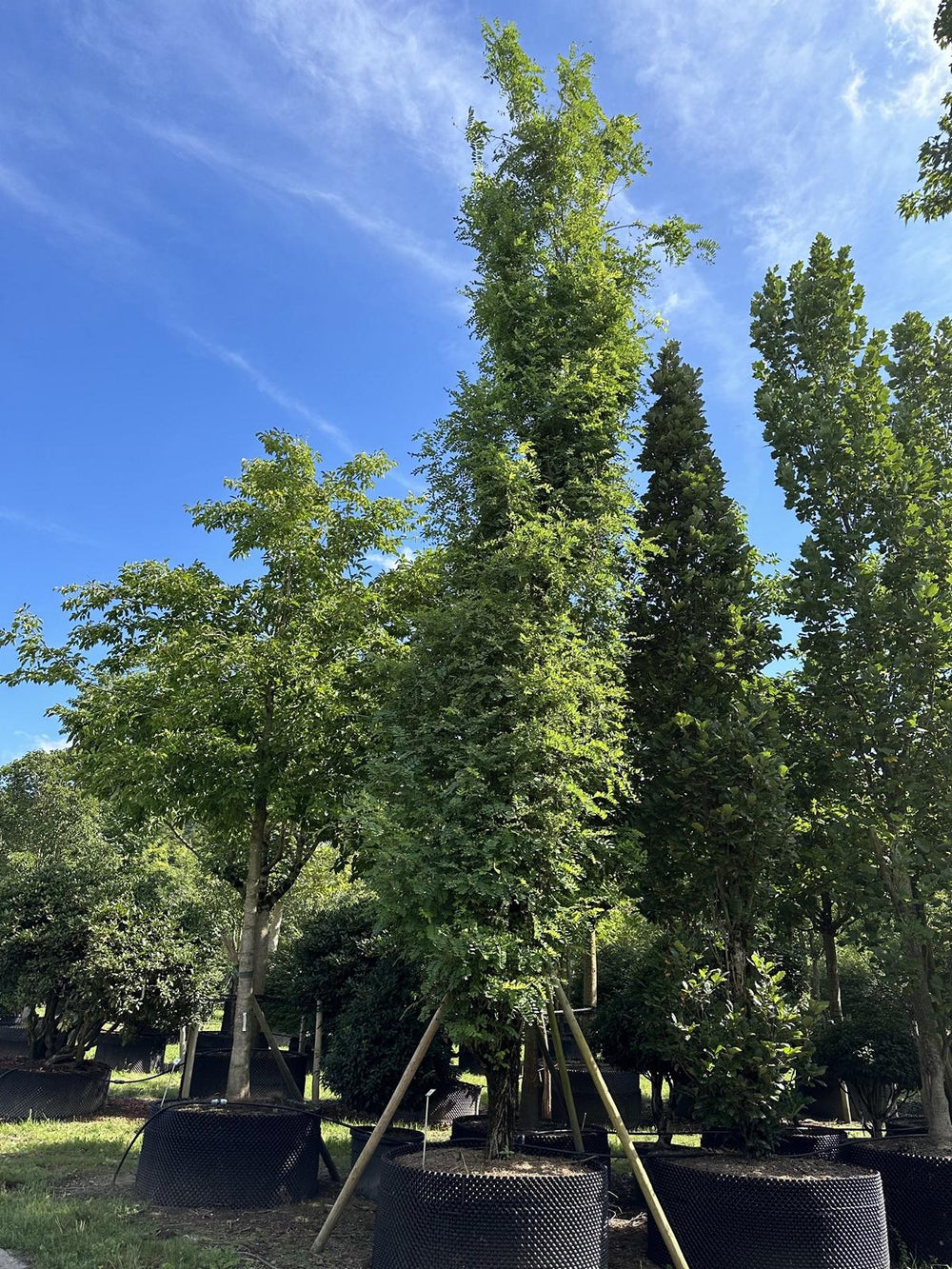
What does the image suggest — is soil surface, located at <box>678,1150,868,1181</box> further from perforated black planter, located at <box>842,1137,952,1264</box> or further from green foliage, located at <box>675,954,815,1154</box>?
perforated black planter, located at <box>842,1137,952,1264</box>

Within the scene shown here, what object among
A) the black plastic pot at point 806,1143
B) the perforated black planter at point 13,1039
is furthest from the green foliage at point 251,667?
the perforated black planter at point 13,1039

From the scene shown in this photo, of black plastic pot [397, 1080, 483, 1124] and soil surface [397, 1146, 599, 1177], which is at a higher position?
soil surface [397, 1146, 599, 1177]

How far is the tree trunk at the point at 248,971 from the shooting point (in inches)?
287

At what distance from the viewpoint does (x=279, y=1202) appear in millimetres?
6039

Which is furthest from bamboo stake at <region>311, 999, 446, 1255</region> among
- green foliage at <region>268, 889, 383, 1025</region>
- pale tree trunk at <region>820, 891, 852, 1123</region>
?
pale tree trunk at <region>820, 891, 852, 1123</region>

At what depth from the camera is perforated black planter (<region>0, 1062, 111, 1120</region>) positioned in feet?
30.9

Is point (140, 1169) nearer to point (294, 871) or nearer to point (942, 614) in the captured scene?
point (294, 871)

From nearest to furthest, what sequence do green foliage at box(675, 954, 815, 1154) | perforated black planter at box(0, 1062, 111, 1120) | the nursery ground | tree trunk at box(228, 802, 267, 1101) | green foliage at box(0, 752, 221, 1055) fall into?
the nursery ground, green foliage at box(675, 954, 815, 1154), tree trunk at box(228, 802, 267, 1101), perforated black planter at box(0, 1062, 111, 1120), green foliage at box(0, 752, 221, 1055)

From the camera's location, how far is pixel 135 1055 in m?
13.5

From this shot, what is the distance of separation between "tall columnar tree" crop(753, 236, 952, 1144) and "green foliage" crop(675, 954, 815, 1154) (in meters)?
1.24

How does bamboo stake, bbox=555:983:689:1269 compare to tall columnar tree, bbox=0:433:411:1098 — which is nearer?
bamboo stake, bbox=555:983:689:1269

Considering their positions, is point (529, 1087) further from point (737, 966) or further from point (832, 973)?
point (832, 973)

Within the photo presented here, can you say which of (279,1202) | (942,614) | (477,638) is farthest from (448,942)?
(942,614)

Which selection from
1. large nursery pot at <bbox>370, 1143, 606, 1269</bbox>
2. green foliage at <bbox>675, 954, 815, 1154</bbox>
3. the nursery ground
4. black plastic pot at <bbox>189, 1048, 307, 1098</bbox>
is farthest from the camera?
black plastic pot at <bbox>189, 1048, 307, 1098</bbox>
